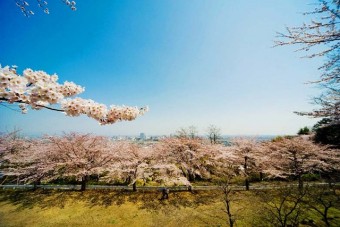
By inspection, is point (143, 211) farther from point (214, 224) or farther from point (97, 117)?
point (97, 117)

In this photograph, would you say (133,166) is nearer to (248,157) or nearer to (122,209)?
(122,209)

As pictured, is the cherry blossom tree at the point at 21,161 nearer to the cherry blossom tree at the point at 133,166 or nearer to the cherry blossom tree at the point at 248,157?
the cherry blossom tree at the point at 133,166

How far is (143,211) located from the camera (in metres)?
16.3

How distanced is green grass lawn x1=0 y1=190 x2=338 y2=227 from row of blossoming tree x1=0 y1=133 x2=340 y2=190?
1.93 m

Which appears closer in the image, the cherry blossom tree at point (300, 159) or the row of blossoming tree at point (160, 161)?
the row of blossoming tree at point (160, 161)

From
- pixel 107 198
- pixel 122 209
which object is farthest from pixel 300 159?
pixel 107 198

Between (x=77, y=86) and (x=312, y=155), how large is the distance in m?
27.5

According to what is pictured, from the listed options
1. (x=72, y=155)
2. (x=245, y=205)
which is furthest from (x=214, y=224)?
(x=72, y=155)

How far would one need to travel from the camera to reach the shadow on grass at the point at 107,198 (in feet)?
57.3

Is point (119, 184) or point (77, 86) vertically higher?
point (77, 86)

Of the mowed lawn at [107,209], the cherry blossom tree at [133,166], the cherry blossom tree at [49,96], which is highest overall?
the cherry blossom tree at [49,96]

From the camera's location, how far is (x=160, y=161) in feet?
76.3

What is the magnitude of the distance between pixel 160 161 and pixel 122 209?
25.3ft

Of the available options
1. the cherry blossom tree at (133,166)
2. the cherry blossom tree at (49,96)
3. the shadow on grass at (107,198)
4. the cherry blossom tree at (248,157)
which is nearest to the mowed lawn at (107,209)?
the shadow on grass at (107,198)
